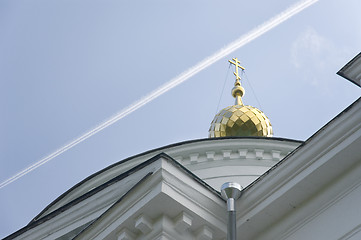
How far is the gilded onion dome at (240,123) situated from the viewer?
1677 cm

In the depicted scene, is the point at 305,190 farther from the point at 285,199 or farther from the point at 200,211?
the point at 200,211

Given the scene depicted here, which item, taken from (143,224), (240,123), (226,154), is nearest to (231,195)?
(143,224)

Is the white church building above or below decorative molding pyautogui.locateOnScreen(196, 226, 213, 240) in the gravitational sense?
above

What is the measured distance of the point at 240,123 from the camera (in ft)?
55.3

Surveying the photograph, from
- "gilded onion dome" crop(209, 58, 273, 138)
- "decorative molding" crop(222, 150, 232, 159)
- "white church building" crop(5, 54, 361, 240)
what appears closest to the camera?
"white church building" crop(5, 54, 361, 240)

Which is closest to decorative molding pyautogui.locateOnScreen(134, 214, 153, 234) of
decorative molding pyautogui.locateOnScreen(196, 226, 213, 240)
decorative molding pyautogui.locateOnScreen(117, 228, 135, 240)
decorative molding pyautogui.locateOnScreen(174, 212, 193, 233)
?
decorative molding pyautogui.locateOnScreen(117, 228, 135, 240)

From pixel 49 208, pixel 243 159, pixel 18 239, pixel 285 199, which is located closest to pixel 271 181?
pixel 285 199

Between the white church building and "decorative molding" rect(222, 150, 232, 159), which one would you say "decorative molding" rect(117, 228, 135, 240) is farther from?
"decorative molding" rect(222, 150, 232, 159)

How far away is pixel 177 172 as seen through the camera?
7.31m

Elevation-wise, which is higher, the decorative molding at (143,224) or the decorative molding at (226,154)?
the decorative molding at (226,154)

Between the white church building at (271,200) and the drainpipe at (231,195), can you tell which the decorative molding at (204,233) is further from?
the drainpipe at (231,195)

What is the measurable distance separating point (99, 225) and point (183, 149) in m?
7.13

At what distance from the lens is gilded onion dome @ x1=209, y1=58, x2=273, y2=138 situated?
55.0 feet

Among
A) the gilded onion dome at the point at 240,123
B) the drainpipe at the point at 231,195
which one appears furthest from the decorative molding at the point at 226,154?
the drainpipe at the point at 231,195
